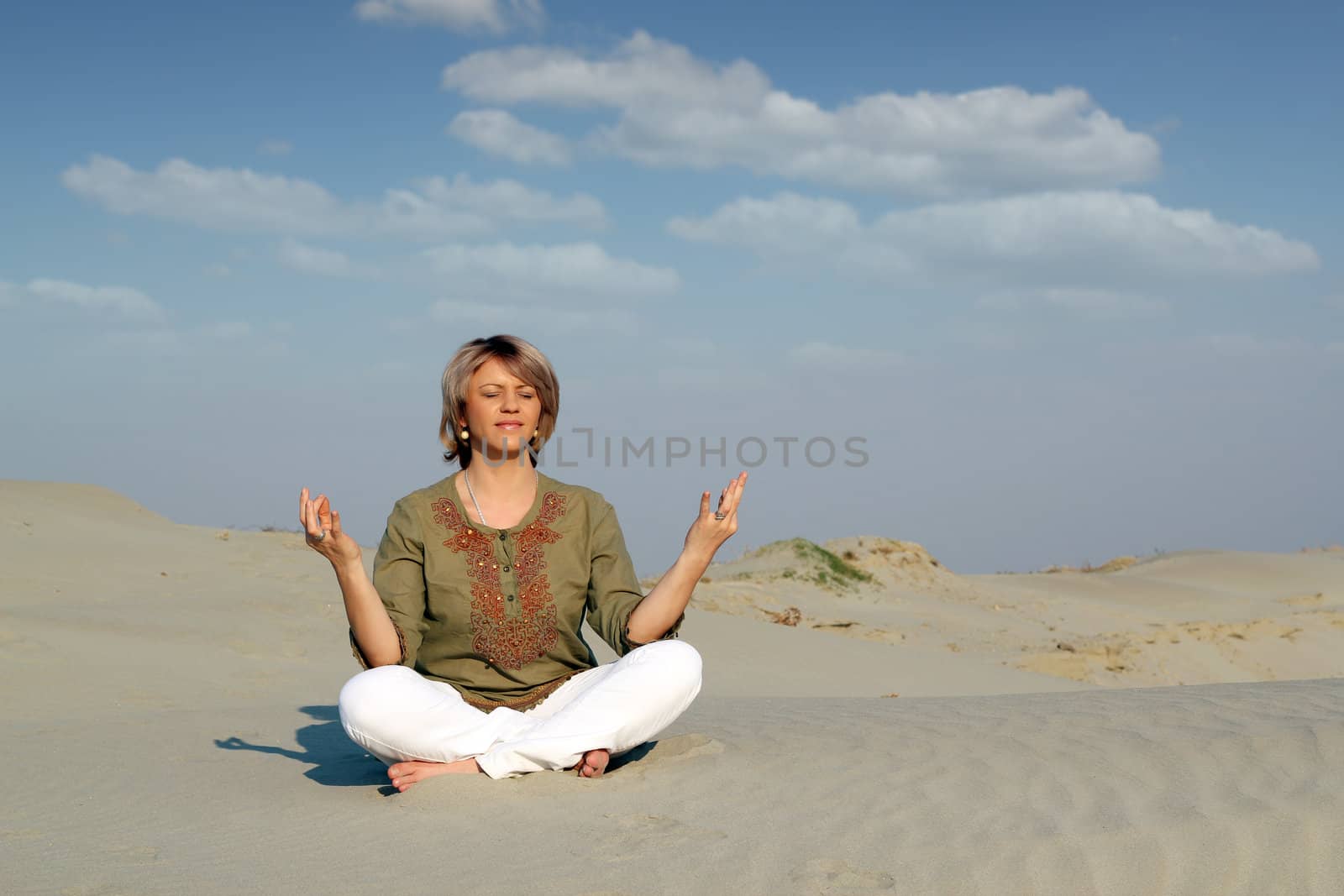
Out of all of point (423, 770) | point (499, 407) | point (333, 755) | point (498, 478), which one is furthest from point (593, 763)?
point (333, 755)

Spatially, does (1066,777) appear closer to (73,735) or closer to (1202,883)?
(1202,883)

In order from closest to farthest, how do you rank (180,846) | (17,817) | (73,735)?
(180,846), (17,817), (73,735)

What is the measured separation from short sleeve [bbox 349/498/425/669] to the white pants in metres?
0.19

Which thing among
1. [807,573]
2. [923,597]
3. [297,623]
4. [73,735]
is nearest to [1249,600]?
[923,597]

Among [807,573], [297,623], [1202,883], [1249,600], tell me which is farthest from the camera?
[1249,600]

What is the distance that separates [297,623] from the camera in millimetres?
9328

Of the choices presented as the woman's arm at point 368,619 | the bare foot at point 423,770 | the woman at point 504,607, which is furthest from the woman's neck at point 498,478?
the bare foot at point 423,770

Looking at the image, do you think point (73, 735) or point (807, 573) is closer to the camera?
point (73, 735)

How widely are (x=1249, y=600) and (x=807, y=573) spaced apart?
8.58 metres

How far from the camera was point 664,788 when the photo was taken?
384cm

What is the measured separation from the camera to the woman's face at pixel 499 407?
4273 mm

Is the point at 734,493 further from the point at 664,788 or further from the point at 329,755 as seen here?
the point at 329,755

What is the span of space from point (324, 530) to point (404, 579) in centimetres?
55

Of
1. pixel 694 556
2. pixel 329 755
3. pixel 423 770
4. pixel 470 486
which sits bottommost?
pixel 329 755
